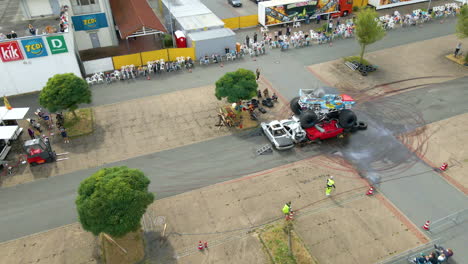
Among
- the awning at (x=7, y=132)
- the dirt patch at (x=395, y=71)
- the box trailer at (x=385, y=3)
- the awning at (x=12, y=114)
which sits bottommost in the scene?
the dirt patch at (x=395, y=71)

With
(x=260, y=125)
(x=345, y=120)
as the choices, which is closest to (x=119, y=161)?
(x=260, y=125)

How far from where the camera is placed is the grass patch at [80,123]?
25.3 meters

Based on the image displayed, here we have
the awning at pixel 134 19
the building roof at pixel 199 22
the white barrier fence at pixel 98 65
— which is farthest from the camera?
the building roof at pixel 199 22

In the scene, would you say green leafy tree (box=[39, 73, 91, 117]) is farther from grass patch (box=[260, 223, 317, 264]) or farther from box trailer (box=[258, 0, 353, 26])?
box trailer (box=[258, 0, 353, 26])

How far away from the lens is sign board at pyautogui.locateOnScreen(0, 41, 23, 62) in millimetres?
27964

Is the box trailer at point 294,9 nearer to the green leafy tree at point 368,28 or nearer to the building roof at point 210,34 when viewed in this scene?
the building roof at point 210,34

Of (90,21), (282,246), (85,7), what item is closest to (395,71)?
(282,246)

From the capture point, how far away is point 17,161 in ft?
75.4

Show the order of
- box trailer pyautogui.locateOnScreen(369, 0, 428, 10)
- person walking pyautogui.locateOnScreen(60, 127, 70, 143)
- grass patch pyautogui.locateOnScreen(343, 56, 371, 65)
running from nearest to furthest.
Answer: person walking pyautogui.locateOnScreen(60, 127, 70, 143)
grass patch pyautogui.locateOnScreen(343, 56, 371, 65)
box trailer pyautogui.locateOnScreen(369, 0, 428, 10)

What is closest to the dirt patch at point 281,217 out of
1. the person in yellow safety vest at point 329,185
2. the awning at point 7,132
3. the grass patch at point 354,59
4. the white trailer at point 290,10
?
the person in yellow safety vest at point 329,185

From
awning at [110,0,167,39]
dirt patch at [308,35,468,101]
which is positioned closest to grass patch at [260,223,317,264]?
dirt patch at [308,35,468,101]

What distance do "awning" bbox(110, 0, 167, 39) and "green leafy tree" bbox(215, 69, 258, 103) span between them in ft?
43.5

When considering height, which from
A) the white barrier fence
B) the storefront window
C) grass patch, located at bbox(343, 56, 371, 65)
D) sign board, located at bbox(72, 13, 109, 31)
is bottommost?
grass patch, located at bbox(343, 56, 371, 65)

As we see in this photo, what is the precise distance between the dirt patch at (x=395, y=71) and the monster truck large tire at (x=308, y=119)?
7.12 meters
